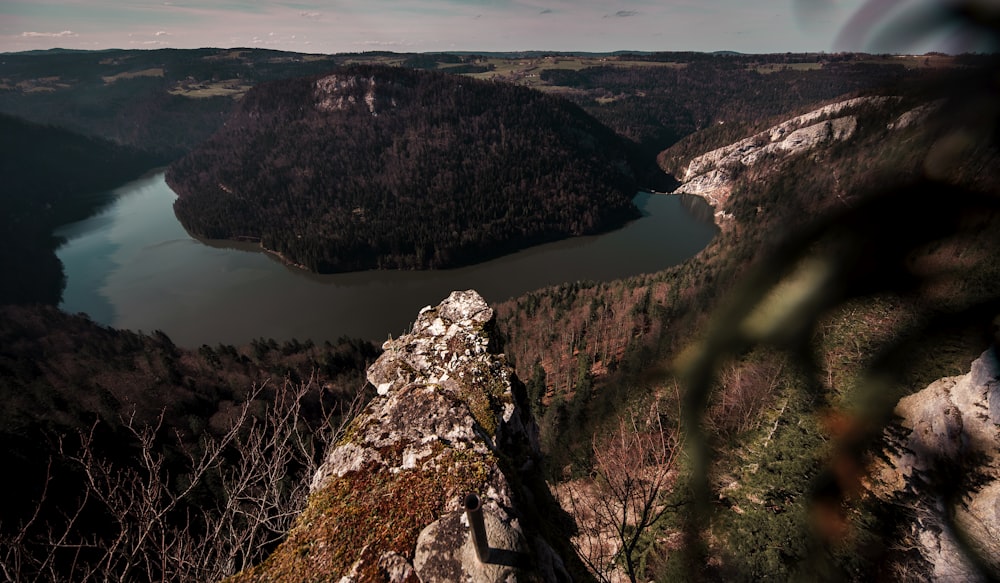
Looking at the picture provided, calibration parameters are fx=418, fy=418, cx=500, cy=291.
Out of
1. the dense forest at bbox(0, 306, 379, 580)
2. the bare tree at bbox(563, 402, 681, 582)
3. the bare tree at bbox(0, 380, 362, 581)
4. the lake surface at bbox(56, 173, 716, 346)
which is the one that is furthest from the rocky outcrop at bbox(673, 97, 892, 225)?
the bare tree at bbox(0, 380, 362, 581)

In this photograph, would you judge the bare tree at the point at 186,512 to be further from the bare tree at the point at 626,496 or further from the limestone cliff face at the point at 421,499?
the bare tree at the point at 626,496

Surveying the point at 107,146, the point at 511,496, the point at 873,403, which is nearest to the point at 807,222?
the point at 873,403

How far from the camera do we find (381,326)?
52938 mm

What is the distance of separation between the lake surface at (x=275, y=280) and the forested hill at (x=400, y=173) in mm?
Answer: 4439

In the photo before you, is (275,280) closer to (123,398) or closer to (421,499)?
(123,398)

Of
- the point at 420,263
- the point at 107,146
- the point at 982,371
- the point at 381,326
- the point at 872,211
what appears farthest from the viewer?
the point at 107,146

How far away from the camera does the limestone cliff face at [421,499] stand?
2473mm

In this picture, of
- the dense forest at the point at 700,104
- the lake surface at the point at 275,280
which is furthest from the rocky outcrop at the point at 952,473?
the dense forest at the point at 700,104

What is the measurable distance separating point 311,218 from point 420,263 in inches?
1310

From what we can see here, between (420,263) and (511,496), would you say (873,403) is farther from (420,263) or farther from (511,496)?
(420,263)

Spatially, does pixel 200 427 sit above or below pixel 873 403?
below

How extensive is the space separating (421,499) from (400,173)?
348 ft

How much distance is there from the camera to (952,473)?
8.81ft

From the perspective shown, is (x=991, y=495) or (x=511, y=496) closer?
(x=991, y=495)
